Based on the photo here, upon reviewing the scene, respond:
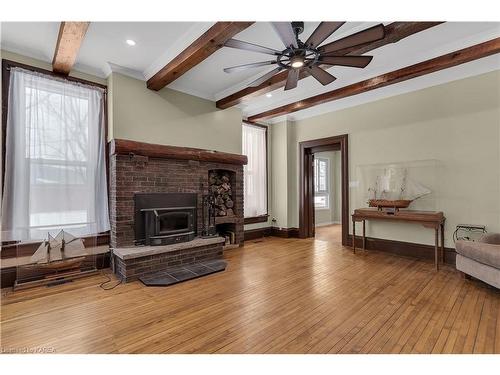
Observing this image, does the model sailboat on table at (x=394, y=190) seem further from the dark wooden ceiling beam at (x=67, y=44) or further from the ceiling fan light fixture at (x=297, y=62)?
the dark wooden ceiling beam at (x=67, y=44)

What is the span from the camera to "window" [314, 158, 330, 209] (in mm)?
8266

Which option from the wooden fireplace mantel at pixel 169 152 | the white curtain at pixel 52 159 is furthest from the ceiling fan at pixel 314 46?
the white curtain at pixel 52 159

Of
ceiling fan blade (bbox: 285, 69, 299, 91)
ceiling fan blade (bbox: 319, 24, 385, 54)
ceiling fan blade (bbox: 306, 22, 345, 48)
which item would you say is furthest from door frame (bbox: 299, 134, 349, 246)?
ceiling fan blade (bbox: 306, 22, 345, 48)

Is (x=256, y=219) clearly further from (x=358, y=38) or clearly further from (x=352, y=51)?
(x=358, y=38)

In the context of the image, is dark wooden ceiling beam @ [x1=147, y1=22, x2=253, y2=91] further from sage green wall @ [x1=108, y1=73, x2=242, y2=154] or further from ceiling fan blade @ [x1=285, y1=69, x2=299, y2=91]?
ceiling fan blade @ [x1=285, y1=69, x2=299, y2=91]

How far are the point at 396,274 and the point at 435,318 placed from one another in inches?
47.9

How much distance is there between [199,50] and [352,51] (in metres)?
1.76

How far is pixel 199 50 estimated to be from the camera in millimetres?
2877

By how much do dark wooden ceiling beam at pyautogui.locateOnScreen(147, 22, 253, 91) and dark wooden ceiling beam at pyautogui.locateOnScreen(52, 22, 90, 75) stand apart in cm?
100
